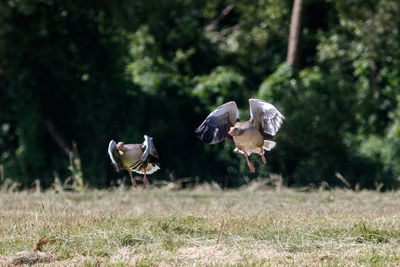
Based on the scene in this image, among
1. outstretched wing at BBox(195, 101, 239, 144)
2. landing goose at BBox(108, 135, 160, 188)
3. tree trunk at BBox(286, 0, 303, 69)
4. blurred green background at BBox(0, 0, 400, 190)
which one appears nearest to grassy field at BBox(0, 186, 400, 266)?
landing goose at BBox(108, 135, 160, 188)

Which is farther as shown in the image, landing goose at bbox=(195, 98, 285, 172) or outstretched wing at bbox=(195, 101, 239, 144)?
outstretched wing at bbox=(195, 101, 239, 144)

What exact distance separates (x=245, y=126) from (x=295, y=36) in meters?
11.0

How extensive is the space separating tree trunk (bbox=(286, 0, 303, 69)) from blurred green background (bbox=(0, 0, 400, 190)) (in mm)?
168

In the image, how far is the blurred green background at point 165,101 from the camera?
599 inches

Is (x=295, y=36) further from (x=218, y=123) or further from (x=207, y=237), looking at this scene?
(x=207, y=237)

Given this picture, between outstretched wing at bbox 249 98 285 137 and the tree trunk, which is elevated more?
the tree trunk

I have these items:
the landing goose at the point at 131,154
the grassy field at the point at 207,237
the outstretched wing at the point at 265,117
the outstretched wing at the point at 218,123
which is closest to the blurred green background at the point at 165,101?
the grassy field at the point at 207,237

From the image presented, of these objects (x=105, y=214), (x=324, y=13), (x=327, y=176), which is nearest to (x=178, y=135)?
(x=327, y=176)

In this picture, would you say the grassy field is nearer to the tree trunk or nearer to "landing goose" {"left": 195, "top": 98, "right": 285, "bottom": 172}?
"landing goose" {"left": 195, "top": 98, "right": 285, "bottom": 172}

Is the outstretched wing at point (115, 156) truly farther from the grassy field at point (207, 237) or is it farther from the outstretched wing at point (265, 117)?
the outstretched wing at point (265, 117)

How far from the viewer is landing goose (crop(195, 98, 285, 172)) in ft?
20.0

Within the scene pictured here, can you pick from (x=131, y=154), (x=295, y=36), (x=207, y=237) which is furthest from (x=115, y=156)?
(x=295, y=36)

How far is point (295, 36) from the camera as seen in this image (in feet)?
54.6

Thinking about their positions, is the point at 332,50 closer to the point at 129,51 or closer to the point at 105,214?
the point at 129,51
